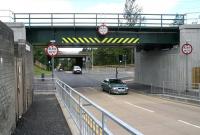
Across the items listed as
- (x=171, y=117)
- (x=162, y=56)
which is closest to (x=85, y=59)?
(x=162, y=56)

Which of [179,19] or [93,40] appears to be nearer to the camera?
[93,40]

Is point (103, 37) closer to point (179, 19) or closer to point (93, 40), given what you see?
point (93, 40)

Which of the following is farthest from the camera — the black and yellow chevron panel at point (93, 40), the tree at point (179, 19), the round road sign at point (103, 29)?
the tree at point (179, 19)

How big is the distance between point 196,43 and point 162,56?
5.62 metres

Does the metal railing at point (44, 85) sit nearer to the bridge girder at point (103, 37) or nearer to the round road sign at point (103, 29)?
the bridge girder at point (103, 37)

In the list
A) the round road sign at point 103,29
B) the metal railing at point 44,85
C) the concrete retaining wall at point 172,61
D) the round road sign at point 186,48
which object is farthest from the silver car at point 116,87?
the round road sign at point 186,48

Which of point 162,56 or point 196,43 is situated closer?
point 196,43

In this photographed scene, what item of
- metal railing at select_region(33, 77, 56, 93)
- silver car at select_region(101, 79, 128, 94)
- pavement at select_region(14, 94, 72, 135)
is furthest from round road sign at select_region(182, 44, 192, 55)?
pavement at select_region(14, 94, 72, 135)

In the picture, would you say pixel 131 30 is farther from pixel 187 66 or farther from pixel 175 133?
pixel 175 133

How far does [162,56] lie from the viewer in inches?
1618

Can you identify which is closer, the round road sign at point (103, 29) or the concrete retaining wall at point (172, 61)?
the round road sign at point (103, 29)

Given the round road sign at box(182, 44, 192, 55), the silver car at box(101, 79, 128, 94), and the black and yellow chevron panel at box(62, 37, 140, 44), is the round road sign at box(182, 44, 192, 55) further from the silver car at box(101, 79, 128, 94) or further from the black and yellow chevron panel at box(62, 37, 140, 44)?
the silver car at box(101, 79, 128, 94)

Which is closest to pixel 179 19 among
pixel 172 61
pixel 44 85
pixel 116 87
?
pixel 172 61

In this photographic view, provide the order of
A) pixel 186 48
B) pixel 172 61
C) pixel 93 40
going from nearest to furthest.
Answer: pixel 186 48, pixel 93 40, pixel 172 61
